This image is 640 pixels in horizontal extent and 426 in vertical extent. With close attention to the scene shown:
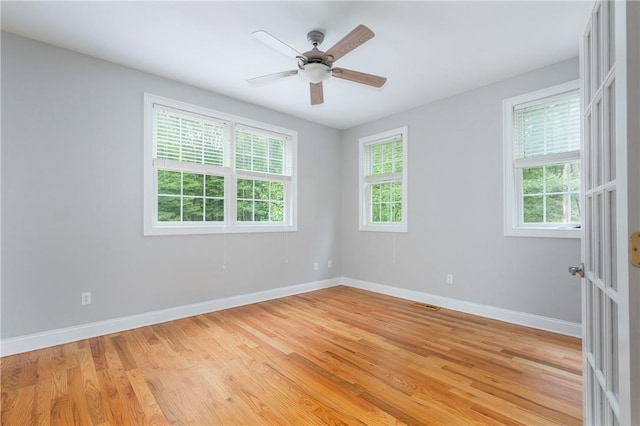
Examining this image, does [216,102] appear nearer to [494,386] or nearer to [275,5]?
[275,5]

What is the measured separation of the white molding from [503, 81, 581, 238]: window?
3.23m

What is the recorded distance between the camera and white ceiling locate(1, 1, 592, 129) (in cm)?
225

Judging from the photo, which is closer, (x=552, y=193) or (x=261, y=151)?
(x=552, y=193)

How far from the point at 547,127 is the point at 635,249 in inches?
123

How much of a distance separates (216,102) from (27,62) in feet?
5.62

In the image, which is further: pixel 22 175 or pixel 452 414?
pixel 22 175

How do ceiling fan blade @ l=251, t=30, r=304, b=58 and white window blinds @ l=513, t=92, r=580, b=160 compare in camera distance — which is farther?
white window blinds @ l=513, t=92, r=580, b=160

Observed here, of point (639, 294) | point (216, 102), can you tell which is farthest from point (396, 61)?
point (639, 294)

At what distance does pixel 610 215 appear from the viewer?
3.38 feet

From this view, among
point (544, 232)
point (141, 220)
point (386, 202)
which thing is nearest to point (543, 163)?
point (544, 232)

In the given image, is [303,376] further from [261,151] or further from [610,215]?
[261,151]

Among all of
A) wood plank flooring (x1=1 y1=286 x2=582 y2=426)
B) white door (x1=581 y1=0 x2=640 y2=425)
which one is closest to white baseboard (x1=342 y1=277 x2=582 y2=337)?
wood plank flooring (x1=1 y1=286 x2=582 y2=426)

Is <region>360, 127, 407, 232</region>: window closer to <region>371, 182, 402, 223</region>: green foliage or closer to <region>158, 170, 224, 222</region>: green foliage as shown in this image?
<region>371, 182, 402, 223</region>: green foliage

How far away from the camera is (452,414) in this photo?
1.72 metres
